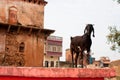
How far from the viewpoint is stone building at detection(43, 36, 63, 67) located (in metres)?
46.6

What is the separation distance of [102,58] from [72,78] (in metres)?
45.6

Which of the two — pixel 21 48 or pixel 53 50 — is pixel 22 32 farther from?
pixel 53 50

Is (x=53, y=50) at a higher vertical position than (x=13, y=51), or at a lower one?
higher

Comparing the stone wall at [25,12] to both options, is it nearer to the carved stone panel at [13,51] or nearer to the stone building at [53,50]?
the carved stone panel at [13,51]

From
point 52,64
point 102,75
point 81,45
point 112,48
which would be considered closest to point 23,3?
point 112,48

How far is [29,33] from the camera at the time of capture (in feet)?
92.9

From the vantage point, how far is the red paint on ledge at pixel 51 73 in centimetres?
455

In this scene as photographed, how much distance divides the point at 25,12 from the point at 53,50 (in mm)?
18521

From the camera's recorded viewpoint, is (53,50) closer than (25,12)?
No

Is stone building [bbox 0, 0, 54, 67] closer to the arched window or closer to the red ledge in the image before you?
the arched window

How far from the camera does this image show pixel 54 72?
4789 millimetres

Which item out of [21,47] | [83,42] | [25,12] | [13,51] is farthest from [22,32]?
[83,42]

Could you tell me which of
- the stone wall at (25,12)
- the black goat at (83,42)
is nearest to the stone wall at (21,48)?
the stone wall at (25,12)

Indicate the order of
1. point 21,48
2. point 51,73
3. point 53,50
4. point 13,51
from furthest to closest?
1. point 53,50
2. point 21,48
3. point 13,51
4. point 51,73
